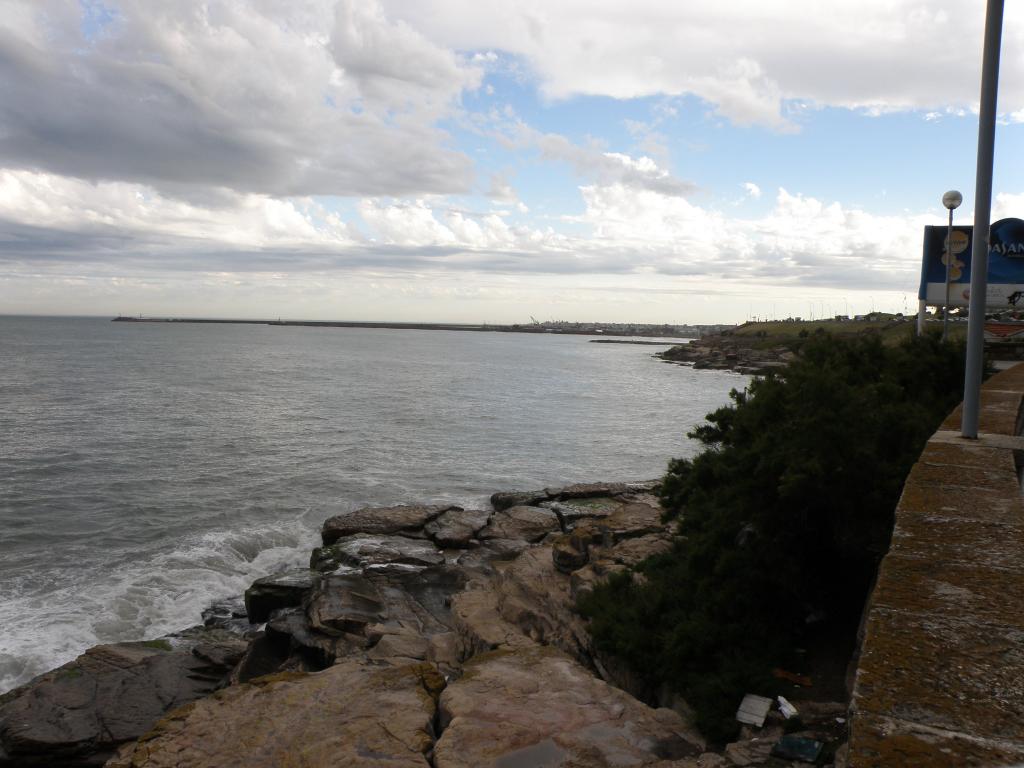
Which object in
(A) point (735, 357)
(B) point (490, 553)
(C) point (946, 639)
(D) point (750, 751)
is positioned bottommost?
(B) point (490, 553)

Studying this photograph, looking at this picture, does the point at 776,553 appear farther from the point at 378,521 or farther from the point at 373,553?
the point at 378,521

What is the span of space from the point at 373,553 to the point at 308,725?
34.6 feet

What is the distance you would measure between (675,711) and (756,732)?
1.50 metres

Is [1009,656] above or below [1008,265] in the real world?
below

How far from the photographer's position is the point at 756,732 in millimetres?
6953

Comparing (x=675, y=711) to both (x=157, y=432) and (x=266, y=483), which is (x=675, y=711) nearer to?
(x=266, y=483)

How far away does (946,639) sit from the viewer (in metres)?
3.40

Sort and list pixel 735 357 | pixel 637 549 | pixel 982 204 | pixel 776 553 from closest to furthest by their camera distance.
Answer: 1. pixel 982 204
2. pixel 776 553
3. pixel 637 549
4. pixel 735 357

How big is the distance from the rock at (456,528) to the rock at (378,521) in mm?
414

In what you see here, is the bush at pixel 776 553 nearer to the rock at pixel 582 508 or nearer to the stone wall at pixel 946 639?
the stone wall at pixel 946 639

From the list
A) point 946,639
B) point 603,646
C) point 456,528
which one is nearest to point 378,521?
point 456,528

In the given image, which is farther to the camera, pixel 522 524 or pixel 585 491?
pixel 585 491

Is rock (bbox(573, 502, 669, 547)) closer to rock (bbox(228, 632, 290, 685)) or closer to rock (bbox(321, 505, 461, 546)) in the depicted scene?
rock (bbox(321, 505, 461, 546))

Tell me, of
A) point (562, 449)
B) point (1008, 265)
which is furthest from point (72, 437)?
point (1008, 265)
